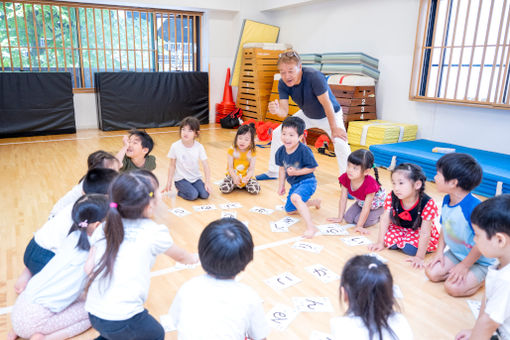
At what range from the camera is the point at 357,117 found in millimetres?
5770

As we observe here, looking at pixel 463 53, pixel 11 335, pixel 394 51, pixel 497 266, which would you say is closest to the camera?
pixel 497 266

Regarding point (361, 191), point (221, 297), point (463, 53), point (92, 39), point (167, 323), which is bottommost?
point (167, 323)

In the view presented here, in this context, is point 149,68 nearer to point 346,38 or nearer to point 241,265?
point 346,38

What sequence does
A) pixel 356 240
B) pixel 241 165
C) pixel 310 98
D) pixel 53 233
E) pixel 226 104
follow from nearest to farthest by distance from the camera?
pixel 53 233 < pixel 356 240 < pixel 310 98 < pixel 241 165 < pixel 226 104

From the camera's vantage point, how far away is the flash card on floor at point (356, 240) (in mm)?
2783

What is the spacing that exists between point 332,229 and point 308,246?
0.40 m

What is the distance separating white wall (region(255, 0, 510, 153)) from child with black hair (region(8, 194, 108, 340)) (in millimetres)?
4703

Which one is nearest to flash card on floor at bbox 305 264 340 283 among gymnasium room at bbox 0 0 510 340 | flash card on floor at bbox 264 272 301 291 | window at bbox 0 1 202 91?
gymnasium room at bbox 0 0 510 340

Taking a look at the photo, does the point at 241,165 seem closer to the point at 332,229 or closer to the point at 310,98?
the point at 310,98

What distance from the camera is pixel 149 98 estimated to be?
746 cm

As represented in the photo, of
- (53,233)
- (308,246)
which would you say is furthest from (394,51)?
(53,233)

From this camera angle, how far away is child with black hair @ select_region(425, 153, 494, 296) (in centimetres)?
210

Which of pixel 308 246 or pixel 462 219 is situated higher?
pixel 462 219

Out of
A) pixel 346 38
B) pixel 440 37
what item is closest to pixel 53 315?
pixel 440 37
